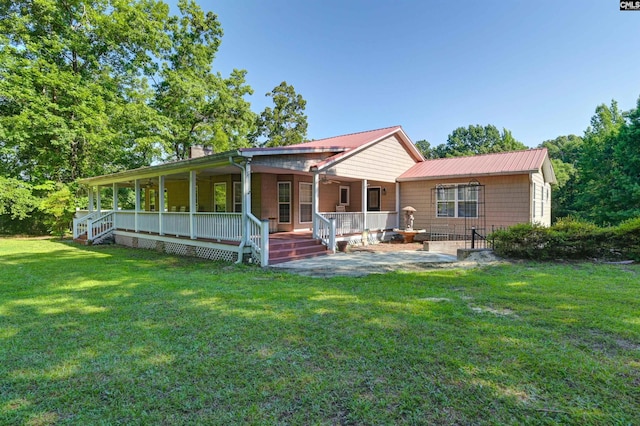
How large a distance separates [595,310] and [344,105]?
30571 mm

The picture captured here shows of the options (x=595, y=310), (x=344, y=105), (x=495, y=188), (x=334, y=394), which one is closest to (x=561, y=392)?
(x=334, y=394)

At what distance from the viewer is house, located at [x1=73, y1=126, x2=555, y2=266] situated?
9719mm

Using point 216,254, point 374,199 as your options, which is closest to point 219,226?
point 216,254

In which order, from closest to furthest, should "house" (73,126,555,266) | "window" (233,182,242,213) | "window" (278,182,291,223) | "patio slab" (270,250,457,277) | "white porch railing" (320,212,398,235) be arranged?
"patio slab" (270,250,457,277), "house" (73,126,555,266), "white porch railing" (320,212,398,235), "window" (278,182,291,223), "window" (233,182,242,213)

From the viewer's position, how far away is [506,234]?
9.16m

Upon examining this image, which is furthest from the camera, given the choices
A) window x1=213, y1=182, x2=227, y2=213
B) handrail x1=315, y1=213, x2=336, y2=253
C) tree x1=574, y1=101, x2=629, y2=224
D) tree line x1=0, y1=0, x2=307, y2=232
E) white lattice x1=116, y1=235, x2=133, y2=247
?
tree line x1=0, y1=0, x2=307, y2=232

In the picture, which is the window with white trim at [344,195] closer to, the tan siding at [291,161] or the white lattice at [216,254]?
the tan siding at [291,161]

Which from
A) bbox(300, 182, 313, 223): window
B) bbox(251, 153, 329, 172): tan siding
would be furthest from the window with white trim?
bbox(251, 153, 329, 172): tan siding

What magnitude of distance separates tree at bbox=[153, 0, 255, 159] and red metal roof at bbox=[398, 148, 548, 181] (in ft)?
54.3

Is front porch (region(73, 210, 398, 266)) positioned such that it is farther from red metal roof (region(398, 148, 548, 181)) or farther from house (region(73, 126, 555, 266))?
red metal roof (region(398, 148, 548, 181))

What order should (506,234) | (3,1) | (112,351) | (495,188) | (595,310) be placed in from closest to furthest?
1. (112,351)
2. (595,310)
3. (506,234)
4. (495,188)
5. (3,1)

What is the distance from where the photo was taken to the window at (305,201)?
13930 millimetres

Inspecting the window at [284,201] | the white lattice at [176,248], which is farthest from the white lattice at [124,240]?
the window at [284,201]

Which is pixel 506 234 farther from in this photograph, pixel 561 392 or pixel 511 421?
pixel 511 421
